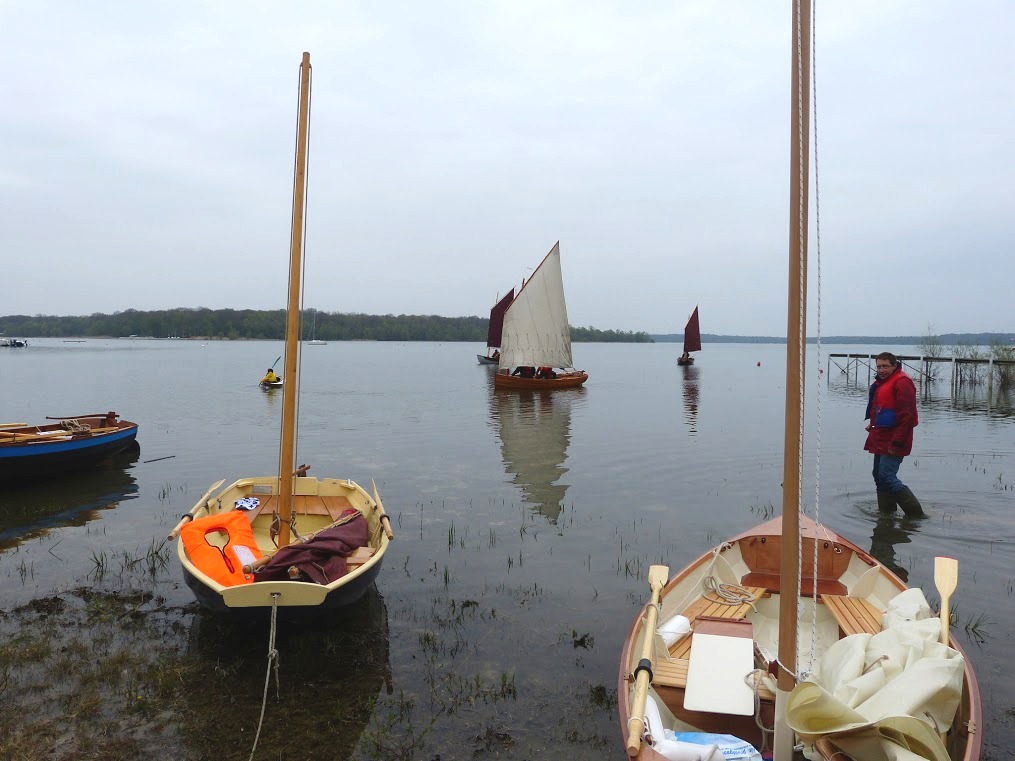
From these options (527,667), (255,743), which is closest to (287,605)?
(255,743)

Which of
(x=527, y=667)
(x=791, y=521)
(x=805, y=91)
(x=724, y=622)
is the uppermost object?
(x=805, y=91)

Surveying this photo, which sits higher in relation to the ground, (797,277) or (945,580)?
(797,277)

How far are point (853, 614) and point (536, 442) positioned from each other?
52.8 ft

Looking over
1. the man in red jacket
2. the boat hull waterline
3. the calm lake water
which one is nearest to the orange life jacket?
the calm lake water

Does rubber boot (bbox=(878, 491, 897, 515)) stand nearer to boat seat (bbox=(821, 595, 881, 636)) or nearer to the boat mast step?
boat seat (bbox=(821, 595, 881, 636))

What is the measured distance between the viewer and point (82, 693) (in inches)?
242

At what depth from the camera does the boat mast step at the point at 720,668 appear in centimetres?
495

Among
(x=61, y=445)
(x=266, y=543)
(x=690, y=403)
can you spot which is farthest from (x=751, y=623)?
(x=690, y=403)

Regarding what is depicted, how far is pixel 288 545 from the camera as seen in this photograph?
7.86 m

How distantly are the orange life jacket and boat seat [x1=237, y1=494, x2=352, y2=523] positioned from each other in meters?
1.42

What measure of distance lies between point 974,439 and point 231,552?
75.7ft

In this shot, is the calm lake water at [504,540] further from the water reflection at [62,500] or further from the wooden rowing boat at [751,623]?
the wooden rowing boat at [751,623]

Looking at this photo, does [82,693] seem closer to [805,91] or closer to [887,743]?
[887,743]

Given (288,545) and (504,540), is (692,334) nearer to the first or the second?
(504,540)
